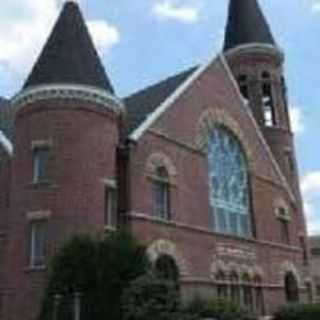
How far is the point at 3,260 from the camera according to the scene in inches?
1055

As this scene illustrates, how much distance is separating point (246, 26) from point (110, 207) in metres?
21.7

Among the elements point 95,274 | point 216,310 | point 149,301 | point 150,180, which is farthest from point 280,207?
point 149,301

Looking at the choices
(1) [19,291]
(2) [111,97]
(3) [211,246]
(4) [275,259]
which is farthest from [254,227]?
(1) [19,291]

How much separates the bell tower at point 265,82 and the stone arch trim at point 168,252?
1327cm

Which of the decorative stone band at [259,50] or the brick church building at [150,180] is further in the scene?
the decorative stone band at [259,50]

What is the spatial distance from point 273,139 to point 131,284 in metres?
21.0

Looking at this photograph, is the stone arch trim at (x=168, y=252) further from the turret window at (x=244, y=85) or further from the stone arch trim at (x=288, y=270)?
the turret window at (x=244, y=85)

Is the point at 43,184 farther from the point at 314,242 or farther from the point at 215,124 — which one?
the point at 314,242

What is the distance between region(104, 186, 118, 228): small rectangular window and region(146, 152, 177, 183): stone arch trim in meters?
2.07

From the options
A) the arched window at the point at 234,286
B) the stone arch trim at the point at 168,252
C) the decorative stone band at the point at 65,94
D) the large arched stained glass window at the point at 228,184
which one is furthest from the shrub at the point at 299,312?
the decorative stone band at the point at 65,94

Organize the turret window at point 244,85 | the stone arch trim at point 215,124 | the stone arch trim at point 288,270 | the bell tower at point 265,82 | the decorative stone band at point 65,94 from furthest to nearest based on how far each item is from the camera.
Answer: the turret window at point 244,85, the bell tower at point 265,82, the stone arch trim at point 288,270, the stone arch trim at point 215,124, the decorative stone band at point 65,94

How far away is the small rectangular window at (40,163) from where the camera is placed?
2606 cm

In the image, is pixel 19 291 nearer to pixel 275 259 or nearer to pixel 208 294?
pixel 208 294

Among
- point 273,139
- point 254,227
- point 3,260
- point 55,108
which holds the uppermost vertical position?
point 273,139
